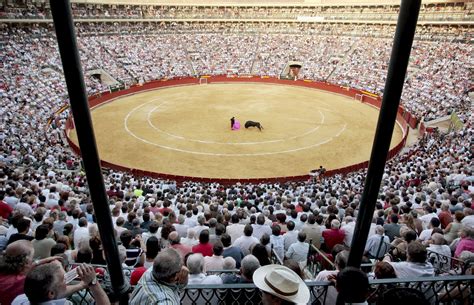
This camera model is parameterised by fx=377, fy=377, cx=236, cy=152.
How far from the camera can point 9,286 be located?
4609 millimetres

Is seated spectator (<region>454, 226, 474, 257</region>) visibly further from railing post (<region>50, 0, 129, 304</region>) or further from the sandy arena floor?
the sandy arena floor

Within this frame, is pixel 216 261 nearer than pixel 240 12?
Yes

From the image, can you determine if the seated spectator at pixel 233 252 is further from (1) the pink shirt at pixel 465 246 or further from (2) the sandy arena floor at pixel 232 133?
(2) the sandy arena floor at pixel 232 133

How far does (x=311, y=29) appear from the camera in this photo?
6369 centimetres

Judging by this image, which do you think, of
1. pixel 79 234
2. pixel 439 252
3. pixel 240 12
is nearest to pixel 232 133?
pixel 79 234

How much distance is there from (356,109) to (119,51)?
33735mm

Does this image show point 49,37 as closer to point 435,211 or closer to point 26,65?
point 26,65

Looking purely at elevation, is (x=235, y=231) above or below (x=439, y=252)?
below

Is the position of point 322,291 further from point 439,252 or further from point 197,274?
point 439,252

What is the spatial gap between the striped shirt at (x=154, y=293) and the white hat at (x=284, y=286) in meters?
0.83

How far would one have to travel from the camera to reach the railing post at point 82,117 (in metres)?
2.57

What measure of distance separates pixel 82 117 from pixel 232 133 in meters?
27.2

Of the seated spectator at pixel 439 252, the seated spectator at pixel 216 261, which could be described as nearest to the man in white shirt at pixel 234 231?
the seated spectator at pixel 216 261

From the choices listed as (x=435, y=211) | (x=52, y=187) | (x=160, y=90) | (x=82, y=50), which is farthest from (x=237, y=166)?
(x=82, y=50)
